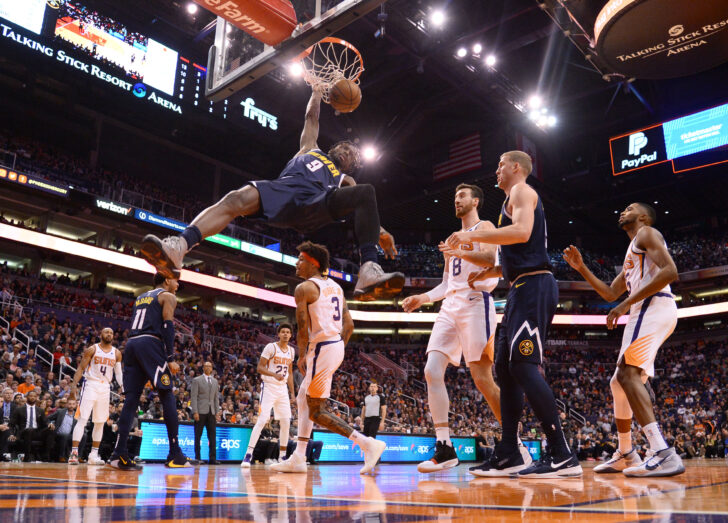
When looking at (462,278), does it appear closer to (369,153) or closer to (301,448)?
(301,448)

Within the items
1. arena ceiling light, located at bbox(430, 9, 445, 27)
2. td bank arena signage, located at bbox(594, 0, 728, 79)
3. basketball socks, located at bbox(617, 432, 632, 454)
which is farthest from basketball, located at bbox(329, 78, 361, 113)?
arena ceiling light, located at bbox(430, 9, 445, 27)

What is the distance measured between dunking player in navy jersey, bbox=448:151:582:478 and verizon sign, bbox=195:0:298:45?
3133 mm

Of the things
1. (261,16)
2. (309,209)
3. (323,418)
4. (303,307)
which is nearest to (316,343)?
(303,307)

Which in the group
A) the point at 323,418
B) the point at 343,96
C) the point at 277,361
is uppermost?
the point at 343,96

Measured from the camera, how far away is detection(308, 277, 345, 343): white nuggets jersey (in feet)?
16.9

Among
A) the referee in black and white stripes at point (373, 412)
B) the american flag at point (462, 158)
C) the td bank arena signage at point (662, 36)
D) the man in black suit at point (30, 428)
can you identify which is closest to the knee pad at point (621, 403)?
the td bank arena signage at point (662, 36)

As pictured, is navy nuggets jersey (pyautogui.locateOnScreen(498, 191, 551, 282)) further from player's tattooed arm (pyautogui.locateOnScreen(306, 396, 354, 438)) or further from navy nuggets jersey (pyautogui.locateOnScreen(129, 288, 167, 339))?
navy nuggets jersey (pyautogui.locateOnScreen(129, 288, 167, 339))

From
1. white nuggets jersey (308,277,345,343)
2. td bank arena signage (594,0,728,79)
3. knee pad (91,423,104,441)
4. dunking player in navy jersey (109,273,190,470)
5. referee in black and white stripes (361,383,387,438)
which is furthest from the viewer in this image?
referee in black and white stripes (361,383,387,438)

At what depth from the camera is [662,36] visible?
7750 millimetres

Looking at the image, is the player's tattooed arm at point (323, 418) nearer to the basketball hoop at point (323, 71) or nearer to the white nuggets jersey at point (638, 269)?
the white nuggets jersey at point (638, 269)

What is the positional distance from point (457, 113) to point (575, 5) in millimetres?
16777

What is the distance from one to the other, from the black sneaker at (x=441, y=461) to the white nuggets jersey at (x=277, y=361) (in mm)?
3871

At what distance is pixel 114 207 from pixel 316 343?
68.1ft

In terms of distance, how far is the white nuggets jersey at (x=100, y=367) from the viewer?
26.1 ft
